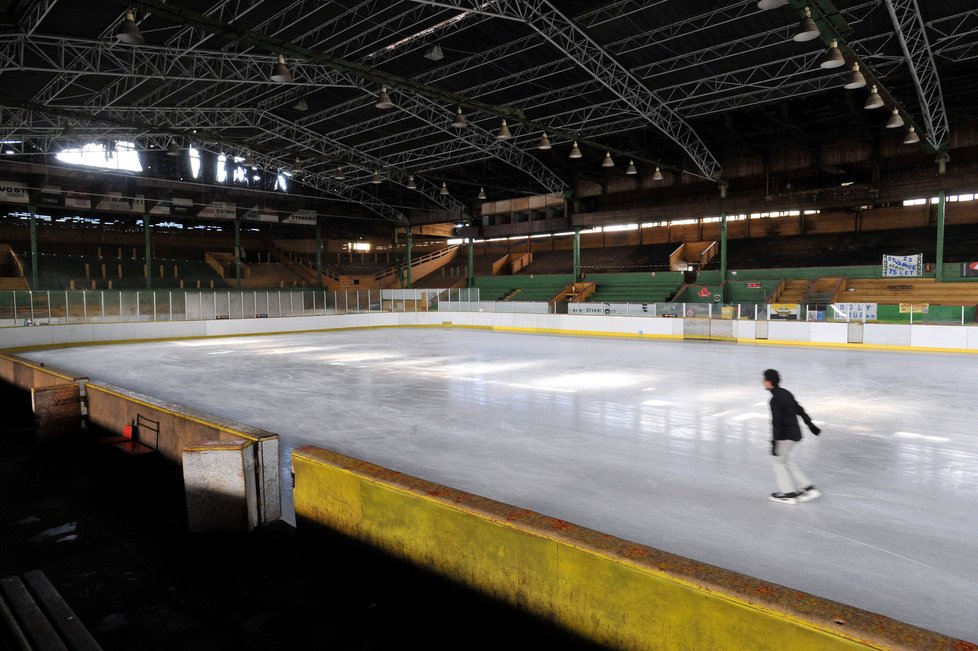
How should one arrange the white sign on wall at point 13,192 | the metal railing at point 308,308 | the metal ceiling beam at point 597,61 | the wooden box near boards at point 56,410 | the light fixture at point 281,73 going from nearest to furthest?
the wooden box near boards at point 56,410, the light fixture at point 281,73, the metal ceiling beam at point 597,61, the metal railing at point 308,308, the white sign on wall at point 13,192

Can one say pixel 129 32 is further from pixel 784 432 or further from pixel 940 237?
pixel 940 237

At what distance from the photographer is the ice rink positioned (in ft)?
15.4

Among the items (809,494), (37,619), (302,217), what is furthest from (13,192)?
(809,494)

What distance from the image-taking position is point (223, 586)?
4418 mm

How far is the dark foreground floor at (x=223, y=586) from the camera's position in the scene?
3.65 meters

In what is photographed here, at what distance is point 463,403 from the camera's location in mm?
10898

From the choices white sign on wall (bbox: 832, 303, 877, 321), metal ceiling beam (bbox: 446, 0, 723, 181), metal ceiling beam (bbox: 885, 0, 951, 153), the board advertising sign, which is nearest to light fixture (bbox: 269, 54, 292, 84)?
metal ceiling beam (bbox: 446, 0, 723, 181)

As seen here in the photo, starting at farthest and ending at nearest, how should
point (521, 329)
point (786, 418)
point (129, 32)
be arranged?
point (521, 329), point (129, 32), point (786, 418)

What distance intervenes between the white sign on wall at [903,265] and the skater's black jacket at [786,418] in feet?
89.8

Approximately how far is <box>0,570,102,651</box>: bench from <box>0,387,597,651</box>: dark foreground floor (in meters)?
0.15

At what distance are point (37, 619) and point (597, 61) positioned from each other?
20.8 metres

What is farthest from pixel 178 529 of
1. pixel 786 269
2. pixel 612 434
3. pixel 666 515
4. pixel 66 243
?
pixel 66 243

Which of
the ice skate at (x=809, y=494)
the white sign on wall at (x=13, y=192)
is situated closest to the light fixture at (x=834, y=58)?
the ice skate at (x=809, y=494)

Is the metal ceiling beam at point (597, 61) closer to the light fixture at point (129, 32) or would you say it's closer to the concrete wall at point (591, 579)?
the light fixture at point (129, 32)
